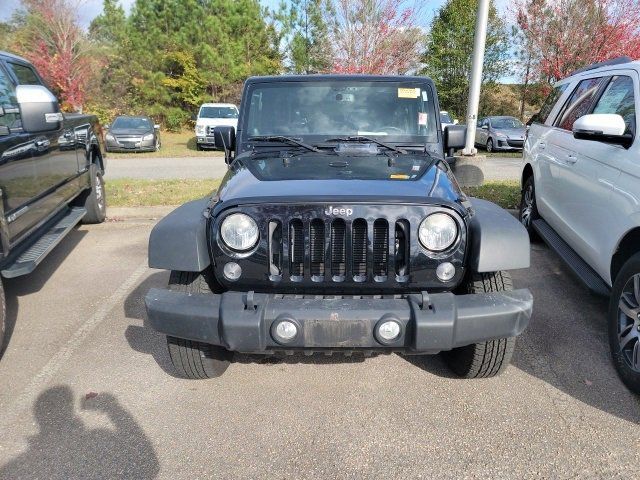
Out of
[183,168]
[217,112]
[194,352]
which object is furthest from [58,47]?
[194,352]

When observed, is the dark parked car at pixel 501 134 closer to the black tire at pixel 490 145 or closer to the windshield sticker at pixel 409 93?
the black tire at pixel 490 145

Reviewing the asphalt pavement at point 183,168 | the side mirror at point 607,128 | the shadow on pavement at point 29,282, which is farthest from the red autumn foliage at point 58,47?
the side mirror at point 607,128

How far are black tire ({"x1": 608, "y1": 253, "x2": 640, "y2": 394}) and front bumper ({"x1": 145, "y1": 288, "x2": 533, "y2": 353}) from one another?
0.89 m

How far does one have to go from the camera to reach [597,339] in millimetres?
3691

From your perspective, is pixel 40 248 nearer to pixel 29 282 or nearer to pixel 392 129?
pixel 29 282

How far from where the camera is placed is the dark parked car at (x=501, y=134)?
669 inches

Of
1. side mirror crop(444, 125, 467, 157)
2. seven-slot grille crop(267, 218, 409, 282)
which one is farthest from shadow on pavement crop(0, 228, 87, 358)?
side mirror crop(444, 125, 467, 157)

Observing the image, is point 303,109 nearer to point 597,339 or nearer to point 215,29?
point 597,339

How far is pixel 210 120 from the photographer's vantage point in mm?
18984

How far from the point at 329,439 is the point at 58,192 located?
3.93 metres

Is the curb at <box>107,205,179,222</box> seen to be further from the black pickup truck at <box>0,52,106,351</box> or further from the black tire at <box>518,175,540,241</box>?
the black tire at <box>518,175,540,241</box>

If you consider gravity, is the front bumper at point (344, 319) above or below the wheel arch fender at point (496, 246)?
below

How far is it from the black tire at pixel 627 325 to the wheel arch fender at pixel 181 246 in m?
2.44

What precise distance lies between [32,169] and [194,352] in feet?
8.32
